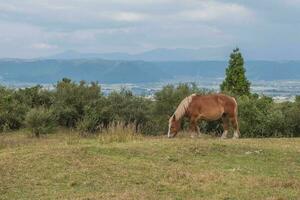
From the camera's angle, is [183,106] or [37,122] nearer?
[183,106]

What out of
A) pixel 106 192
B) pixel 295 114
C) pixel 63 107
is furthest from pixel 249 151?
pixel 63 107

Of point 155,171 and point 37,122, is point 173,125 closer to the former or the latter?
point 155,171

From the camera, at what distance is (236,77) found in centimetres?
3247

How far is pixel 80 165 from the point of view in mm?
13242

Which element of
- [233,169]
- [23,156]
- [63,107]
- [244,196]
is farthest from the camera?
[63,107]

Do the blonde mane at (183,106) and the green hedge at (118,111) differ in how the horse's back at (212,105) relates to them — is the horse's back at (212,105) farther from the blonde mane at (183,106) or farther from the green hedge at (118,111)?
the green hedge at (118,111)

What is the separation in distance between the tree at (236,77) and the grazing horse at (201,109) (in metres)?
12.0

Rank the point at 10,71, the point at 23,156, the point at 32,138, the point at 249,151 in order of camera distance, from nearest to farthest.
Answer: the point at 23,156
the point at 249,151
the point at 32,138
the point at 10,71

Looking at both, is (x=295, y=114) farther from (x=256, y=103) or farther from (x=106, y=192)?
(x=106, y=192)

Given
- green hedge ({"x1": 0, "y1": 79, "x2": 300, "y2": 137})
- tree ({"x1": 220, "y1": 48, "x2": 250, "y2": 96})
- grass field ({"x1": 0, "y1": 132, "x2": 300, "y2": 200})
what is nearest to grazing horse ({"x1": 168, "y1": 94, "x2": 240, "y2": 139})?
grass field ({"x1": 0, "y1": 132, "x2": 300, "y2": 200})

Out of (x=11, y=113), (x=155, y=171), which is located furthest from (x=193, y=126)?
(x=11, y=113)

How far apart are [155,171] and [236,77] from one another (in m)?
20.4

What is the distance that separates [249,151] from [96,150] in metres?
4.03

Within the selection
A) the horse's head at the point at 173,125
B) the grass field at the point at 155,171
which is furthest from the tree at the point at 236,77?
the grass field at the point at 155,171
